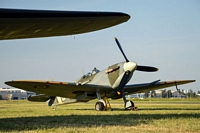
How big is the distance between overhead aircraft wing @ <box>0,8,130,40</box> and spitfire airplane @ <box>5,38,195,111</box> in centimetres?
830

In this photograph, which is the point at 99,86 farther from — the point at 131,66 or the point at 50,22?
the point at 50,22

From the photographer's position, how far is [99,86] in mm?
23969

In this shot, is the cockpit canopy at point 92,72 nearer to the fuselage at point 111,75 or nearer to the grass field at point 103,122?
the fuselage at point 111,75

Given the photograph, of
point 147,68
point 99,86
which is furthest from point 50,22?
point 147,68

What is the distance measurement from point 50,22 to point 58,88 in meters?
13.0

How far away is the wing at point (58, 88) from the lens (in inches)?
752

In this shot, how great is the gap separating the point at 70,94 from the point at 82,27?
48.2ft

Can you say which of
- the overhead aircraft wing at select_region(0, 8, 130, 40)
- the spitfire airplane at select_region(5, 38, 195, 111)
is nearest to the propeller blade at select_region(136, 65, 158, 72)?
the spitfire airplane at select_region(5, 38, 195, 111)

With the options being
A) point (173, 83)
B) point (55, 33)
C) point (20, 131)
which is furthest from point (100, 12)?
point (173, 83)

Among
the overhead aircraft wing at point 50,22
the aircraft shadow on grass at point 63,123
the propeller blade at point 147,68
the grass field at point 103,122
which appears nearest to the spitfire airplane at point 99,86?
the propeller blade at point 147,68

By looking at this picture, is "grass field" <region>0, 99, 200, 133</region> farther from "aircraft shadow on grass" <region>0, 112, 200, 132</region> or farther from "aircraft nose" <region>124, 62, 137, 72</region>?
"aircraft nose" <region>124, 62, 137, 72</region>

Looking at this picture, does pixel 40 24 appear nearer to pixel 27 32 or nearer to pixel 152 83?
pixel 27 32

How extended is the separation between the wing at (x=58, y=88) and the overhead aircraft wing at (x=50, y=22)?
6123 mm

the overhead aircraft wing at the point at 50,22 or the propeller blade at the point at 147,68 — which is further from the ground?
the overhead aircraft wing at the point at 50,22
